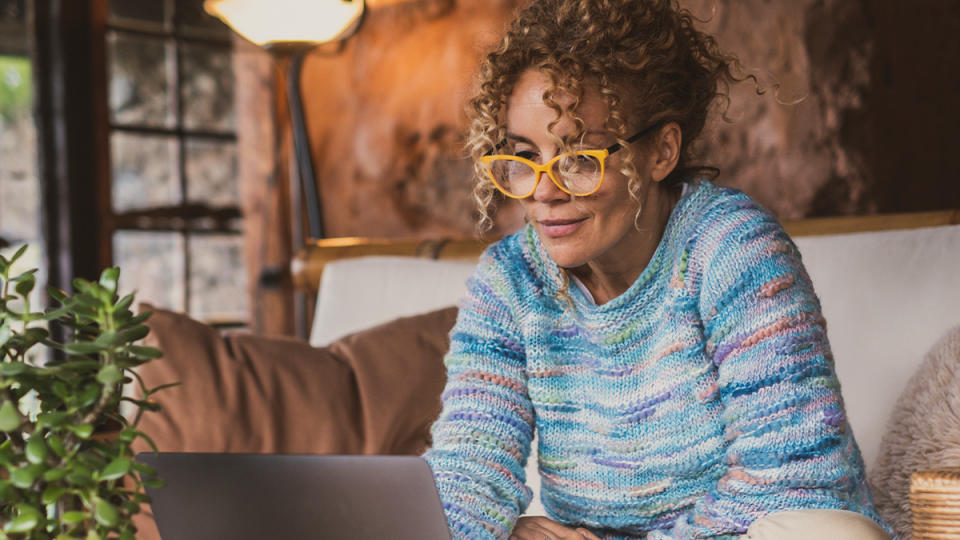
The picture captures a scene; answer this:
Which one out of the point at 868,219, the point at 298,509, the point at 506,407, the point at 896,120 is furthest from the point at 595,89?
the point at 896,120

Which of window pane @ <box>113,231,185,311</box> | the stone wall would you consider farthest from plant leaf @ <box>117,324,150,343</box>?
window pane @ <box>113,231,185,311</box>

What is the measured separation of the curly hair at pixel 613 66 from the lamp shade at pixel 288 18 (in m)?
1.39

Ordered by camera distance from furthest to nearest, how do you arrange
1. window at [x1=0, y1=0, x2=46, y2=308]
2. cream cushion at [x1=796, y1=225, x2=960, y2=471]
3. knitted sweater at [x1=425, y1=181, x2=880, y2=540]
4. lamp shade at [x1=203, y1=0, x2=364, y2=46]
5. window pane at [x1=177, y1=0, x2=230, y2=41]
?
window pane at [x1=177, y1=0, x2=230, y2=41]
window at [x1=0, y1=0, x2=46, y2=308]
lamp shade at [x1=203, y1=0, x2=364, y2=46]
cream cushion at [x1=796, y1=225, x2=960, y2=471]
knitted sweater at [x1=425, y1=181, x2=880, y2=540]

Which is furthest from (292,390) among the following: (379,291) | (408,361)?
(379,291)

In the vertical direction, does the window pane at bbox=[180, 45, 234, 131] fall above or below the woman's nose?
above

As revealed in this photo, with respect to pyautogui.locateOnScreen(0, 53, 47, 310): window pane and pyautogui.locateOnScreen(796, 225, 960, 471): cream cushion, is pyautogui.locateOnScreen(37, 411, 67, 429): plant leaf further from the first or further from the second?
pyautogui.locateOnScreen(0, 53, 47, 310): window pane

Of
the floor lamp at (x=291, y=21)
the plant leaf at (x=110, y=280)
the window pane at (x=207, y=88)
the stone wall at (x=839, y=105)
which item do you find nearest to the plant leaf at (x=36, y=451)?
the plant leaf at (x=110, y=280)

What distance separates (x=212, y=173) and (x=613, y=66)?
3187 millimetres

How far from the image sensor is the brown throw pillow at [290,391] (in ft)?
5.83

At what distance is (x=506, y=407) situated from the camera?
1.36m

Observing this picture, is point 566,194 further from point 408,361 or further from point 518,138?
point 408,361

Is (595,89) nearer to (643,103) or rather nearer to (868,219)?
(643,103)

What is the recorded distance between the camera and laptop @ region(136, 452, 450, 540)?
85 cm

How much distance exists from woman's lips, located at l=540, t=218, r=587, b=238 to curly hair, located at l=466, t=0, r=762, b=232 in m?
0.08
